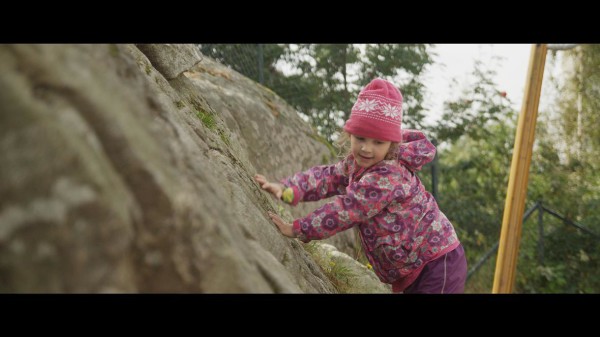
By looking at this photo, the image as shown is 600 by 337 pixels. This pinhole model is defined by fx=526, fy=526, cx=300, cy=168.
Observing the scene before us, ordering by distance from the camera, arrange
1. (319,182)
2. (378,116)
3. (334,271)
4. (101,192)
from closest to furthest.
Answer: (101,192) < (378,116) < (319,182) < (334,271)

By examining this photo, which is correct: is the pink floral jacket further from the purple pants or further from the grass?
the grass

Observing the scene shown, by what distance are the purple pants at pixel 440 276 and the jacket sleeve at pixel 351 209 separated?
1.82ft

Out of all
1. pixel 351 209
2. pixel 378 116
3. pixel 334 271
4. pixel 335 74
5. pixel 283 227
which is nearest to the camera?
pixel 283 227

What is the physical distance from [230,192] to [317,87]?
7.25 m

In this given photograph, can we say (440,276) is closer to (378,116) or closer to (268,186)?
(378,116)

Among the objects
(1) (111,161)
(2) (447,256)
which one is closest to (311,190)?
(2) (447,256)

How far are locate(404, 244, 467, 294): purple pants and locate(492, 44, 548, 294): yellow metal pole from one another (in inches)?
39.8

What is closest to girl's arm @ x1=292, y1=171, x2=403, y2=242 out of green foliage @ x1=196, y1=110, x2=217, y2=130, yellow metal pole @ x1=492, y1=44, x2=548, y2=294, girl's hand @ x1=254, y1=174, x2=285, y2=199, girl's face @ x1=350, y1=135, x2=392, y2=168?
girl's face @ x1=350, y1=135, x2=392, y2=168

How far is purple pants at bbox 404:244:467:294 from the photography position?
2.94m

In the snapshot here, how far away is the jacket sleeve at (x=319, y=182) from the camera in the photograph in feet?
9.80

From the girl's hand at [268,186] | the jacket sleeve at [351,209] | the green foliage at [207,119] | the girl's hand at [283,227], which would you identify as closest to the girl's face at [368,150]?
the jacket sleeve at [351,209]

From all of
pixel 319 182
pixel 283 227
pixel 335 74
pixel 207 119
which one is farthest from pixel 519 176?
pixel 335 74

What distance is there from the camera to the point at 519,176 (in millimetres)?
3830

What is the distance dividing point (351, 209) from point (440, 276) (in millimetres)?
735
